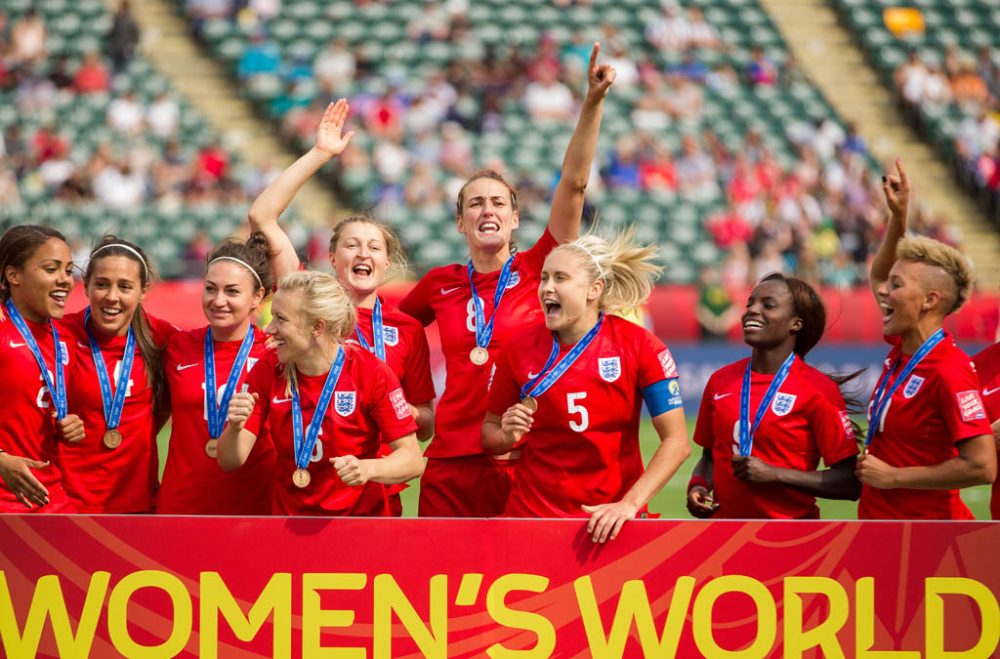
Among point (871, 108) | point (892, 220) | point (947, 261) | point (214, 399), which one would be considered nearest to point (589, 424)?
point (214, 399)

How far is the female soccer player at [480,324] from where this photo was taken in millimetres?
5129

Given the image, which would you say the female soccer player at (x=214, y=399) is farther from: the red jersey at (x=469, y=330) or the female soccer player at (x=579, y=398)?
the female soccer player at (x=579, y=398)

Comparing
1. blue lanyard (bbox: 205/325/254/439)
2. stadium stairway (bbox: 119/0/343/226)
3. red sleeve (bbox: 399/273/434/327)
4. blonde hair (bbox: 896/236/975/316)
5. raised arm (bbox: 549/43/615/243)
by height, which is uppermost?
stadium stairway (bbox: 119/0/343/226)

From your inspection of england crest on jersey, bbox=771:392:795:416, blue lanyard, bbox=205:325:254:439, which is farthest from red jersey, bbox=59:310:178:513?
england crest on jersey, bbox=771:392:795:416

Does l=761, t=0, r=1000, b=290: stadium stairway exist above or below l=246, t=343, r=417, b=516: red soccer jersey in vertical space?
above

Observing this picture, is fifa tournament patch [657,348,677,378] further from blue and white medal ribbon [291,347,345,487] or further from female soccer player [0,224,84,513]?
female soccer player [0,224,84,513]

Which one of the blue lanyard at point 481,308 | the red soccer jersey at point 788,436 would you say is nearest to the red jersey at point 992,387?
the red soccer jersey at point 788,436

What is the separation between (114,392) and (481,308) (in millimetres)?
1455

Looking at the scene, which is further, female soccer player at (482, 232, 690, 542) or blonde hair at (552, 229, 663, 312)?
blonde hair at (552, 229, 663, 312)

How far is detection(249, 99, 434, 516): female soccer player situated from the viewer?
5191 millimetres

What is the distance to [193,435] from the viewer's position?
15.8 ft

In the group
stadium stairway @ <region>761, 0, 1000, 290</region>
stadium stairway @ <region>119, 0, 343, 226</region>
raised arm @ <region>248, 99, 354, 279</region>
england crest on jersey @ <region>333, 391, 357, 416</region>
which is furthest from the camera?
stadium stairway @ <region>761, 0, 1000, 290</region>

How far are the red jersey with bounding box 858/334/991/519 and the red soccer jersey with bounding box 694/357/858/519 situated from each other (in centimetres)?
17

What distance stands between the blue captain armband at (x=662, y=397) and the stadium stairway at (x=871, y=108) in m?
15.3
